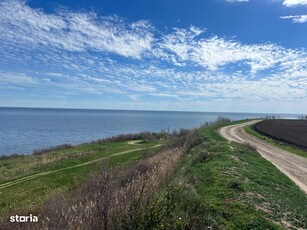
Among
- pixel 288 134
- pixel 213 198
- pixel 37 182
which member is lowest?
pixel 37 182

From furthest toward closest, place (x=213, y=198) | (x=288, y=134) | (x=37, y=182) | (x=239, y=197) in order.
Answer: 1. (x=288, y=134)
2. (x=37, y=182)
3. (x=239, y=197)
4. (x=213, y=198)

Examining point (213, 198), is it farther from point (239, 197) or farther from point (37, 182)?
point (37, 182)

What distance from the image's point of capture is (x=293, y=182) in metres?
15.0

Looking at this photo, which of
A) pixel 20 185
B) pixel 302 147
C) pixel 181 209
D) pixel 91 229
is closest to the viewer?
pixel 91 229

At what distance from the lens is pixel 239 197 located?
11375 millimetres

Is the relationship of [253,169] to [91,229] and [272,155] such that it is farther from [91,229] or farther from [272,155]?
[91,229]

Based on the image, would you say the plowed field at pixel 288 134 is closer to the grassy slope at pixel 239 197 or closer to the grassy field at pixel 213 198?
the grassy field at pixel 213 198

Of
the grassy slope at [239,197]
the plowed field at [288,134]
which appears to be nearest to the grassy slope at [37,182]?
the grassy slope at [239,197]

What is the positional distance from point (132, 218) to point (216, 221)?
9.51 feet

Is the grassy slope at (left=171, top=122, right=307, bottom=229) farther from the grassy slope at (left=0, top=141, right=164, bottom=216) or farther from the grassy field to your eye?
the grassy slope at (left=0, top=141, right=164, bottom=216)

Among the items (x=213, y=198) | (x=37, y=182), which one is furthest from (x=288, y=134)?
(x=213, y=198)

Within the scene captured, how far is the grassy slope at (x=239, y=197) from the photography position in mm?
9242

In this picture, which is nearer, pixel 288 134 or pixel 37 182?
pixel 37 182

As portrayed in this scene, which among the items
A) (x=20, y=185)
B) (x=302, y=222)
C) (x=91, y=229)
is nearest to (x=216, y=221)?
(x=302, y=222)
